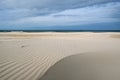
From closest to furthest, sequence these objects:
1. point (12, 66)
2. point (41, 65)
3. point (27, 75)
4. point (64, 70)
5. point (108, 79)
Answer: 1. point (108, 79)
2. point (27, 75)
3. point (64, 70)
4. point (12, 66)
5. point (41, 65)

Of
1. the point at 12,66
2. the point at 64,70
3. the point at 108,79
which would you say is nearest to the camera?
the point at 108,79

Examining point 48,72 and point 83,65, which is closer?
point 48,72

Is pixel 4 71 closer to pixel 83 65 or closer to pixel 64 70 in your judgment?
pixel 64 70

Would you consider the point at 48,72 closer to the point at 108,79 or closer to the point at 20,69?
the point at 20,69

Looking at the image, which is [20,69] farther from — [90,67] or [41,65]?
[90,67]

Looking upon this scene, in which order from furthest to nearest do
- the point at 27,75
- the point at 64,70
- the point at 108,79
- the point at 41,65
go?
the point at 41,65
the point at 64,70
the point at 27,75
the point at 108,79

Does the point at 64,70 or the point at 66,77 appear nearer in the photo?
the point at 66,77

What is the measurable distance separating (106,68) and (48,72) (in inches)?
62.1

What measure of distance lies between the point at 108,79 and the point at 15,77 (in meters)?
2.12

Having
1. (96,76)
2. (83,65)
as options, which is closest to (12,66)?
(83,65)

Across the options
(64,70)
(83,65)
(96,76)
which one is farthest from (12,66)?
(96,76)

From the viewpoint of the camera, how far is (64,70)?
4.19 meters

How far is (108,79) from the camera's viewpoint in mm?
3594

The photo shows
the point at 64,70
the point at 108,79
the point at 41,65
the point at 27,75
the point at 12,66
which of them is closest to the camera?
the point at 108,79
